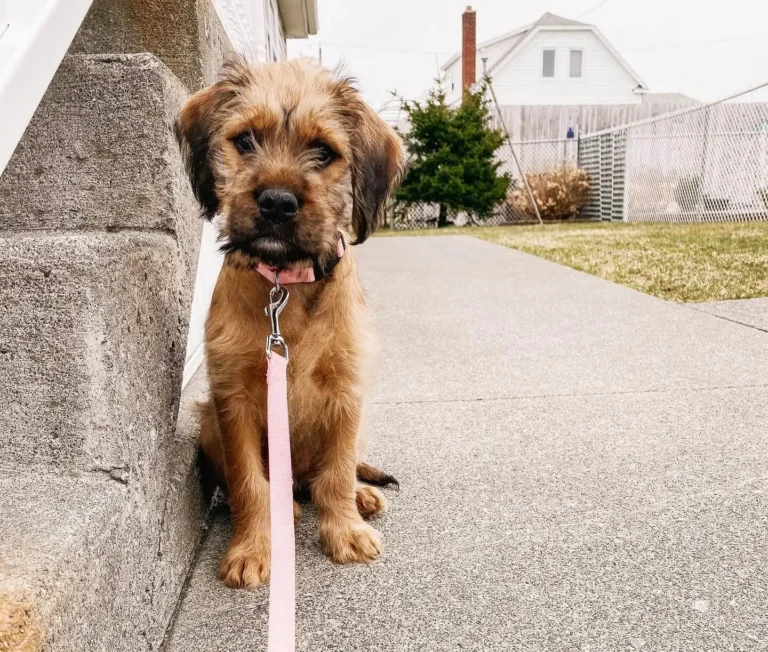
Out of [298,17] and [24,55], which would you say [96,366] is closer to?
[24,55]

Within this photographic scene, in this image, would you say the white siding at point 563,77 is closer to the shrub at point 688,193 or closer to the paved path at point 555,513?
the shrub at point 688,193

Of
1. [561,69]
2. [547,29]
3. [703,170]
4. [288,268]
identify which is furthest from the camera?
[561,69]

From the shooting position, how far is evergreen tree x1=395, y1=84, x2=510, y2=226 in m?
18.4

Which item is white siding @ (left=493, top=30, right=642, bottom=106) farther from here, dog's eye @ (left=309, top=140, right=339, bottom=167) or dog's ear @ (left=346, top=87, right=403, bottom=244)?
dog's eye @ (left=309, top=140, right=339, bottom=167)

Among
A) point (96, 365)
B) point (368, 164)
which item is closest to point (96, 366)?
point (96, 365)

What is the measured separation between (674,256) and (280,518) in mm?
8193

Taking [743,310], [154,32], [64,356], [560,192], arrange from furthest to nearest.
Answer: [560,192], [743,310], [154,32], [64,356]

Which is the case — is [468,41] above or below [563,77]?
above

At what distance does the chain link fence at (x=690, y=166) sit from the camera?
1405 centimetres

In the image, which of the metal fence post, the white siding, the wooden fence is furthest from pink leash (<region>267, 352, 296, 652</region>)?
the white siding

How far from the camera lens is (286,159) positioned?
72.4 inches

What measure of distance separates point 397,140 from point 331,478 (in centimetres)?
114

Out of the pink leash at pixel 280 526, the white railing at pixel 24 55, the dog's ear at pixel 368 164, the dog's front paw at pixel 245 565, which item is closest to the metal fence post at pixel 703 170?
the dog's ear at pixel 368 164

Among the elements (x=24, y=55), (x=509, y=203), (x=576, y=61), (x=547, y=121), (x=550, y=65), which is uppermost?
(x=576, y=61)
